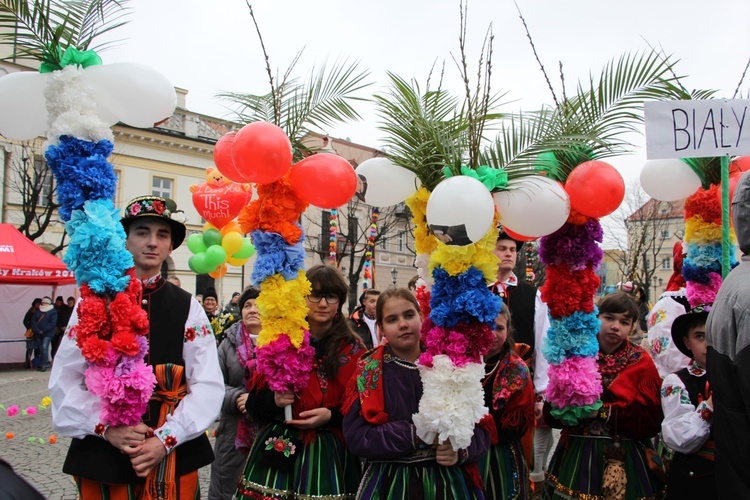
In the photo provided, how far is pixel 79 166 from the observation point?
2766 millimetres

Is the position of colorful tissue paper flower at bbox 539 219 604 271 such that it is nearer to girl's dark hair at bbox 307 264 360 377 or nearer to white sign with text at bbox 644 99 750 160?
white sign with text at bbox 644 99 750 160

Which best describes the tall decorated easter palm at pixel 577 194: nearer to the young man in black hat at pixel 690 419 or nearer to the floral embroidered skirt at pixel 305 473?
the young man in black hat at pixel 690 419

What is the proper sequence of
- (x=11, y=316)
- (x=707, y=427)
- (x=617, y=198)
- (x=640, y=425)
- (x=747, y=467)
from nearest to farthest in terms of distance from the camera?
1. (x=747, y=467)
2. (x=707, y=427)
3. (x=617, y=198)
4. (x=640, y=425)
5. (x=11, y=316)

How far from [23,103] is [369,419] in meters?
2.30

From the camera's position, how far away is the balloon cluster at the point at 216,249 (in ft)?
28.5

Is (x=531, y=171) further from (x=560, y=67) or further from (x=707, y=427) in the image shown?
(x=707, y=427)

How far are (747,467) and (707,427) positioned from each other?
0.89 meters

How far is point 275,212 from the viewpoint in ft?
10.9

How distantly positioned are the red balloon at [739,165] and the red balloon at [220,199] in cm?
554

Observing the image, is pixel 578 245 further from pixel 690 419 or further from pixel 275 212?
pixel 275 212

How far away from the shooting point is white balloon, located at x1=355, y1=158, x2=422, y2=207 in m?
3.16

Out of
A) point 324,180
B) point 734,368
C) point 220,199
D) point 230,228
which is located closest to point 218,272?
point 230,228

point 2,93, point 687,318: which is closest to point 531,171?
point 687,318

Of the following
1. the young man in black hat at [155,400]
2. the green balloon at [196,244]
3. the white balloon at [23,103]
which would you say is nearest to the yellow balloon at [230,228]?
the green balloon at [196,244]
